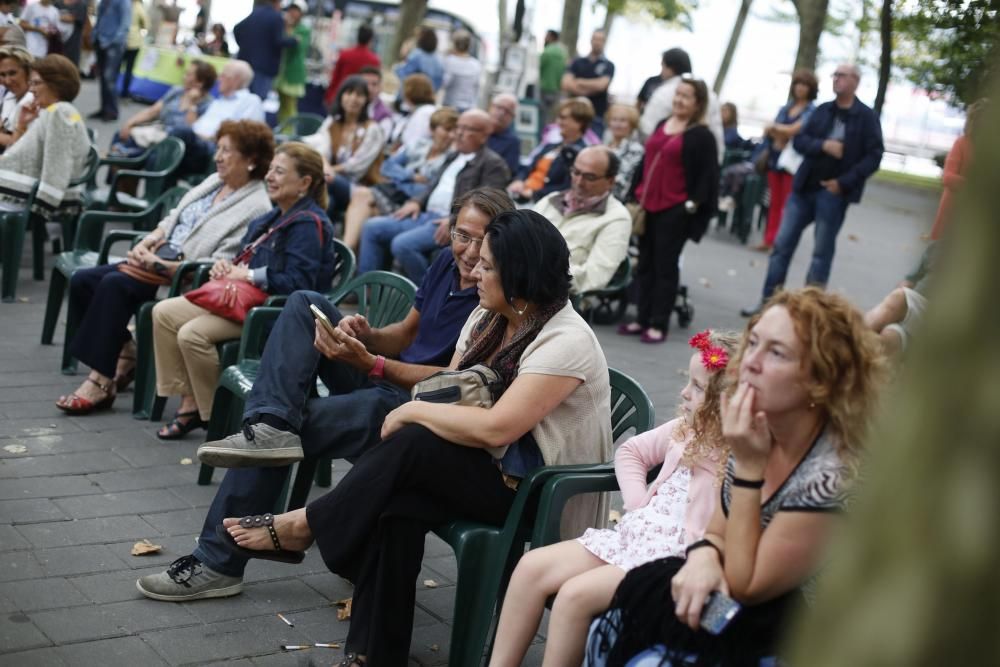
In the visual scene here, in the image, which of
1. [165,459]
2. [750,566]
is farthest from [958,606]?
[165,459]

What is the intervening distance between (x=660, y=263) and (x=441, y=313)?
15.5 feet

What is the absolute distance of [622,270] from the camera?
830cm

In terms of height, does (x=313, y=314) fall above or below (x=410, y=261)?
above

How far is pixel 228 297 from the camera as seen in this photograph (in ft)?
18.2

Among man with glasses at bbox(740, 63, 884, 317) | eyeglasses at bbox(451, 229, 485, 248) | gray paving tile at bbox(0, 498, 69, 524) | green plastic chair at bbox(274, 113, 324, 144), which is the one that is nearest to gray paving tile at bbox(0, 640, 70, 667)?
gray paving tile at bbox(0, 498, 69, 524)

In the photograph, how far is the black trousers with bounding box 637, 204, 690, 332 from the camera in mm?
9109

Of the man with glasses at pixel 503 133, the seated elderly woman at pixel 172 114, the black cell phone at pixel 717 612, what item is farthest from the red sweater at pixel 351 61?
the black cell phone at pixel 717 612

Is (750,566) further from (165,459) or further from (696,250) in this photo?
(696,250)

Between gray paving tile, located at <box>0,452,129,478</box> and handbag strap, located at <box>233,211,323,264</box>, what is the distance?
3.56 feet

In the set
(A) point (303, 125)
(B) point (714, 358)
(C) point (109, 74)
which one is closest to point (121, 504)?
(B) point (714, 358)

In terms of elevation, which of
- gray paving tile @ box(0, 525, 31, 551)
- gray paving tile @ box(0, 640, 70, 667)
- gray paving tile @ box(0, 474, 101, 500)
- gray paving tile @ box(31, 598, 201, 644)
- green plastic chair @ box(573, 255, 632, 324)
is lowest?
gray paving tile @ box(0, 474, 101, 500)

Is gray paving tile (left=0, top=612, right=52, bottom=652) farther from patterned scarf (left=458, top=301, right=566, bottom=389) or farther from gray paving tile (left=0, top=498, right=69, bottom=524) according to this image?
patterned scarf (left=458, top=301, right=566, bottom=389)

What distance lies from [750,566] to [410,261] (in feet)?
20.2

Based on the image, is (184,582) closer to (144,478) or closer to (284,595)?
(284,595)
